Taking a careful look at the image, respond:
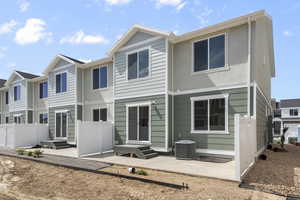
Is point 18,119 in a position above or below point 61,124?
above

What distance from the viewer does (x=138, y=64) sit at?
34.9ft

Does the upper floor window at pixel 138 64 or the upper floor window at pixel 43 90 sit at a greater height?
the upper floor window at pixel 138 64

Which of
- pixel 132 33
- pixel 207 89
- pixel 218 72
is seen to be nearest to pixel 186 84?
pixel 207 89

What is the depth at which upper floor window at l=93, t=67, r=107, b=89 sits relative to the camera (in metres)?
13.3

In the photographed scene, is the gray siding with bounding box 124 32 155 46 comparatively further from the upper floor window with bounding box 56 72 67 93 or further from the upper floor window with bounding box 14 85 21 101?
the upper floor window with bounding box 14 85 21 101

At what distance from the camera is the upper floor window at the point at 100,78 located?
43.5 feet

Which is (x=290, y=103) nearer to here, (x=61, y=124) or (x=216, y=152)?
(x=216, y=152)

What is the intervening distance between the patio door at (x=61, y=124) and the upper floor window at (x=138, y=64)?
6631 mm

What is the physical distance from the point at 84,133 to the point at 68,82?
19.9 feet

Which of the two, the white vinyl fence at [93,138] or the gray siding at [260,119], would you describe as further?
the white vinyl fence at [93,138]

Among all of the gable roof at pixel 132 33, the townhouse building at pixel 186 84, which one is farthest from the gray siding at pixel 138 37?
the gable roof at pixel 132 33

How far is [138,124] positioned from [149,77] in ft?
8.17

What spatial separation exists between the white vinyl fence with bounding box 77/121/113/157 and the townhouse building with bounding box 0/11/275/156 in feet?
1.90

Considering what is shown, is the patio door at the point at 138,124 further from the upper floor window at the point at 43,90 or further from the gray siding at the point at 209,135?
the upper floor window at the point at 43,90
